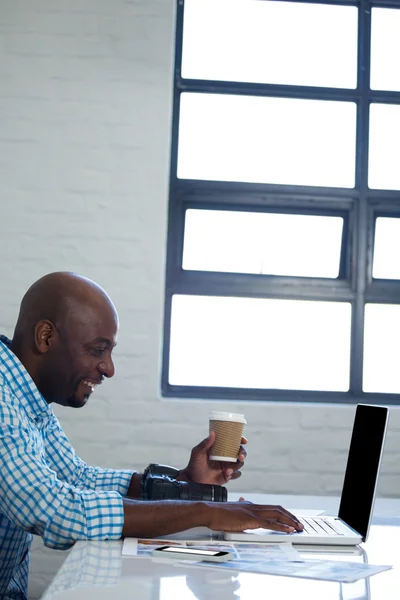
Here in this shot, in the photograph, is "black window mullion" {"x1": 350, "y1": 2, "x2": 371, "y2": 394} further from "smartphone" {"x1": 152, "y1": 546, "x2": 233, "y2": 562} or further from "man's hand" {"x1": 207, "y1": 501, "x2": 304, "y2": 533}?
"smartphone" {"x1": 152, "y1": 546, "x2": 233, "y2": 562}

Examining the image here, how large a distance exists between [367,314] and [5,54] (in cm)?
183

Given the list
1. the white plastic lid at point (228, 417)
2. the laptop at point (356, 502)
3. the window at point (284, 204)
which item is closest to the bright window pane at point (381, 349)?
the window at point (284, 204)

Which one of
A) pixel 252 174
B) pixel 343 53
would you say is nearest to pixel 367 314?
pixel 252 174

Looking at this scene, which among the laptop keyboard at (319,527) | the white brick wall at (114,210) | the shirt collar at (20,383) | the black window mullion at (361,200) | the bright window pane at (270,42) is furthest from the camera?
the bright window pane at (270,42)

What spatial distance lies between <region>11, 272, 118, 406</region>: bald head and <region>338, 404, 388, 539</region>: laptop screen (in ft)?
1.98

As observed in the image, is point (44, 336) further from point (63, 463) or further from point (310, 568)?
point (310, 568)

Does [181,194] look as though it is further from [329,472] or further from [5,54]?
[329,472]

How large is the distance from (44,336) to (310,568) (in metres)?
0.84

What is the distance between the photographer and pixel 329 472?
130 inches

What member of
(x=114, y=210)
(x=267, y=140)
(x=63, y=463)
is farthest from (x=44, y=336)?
(x=267, y=140)

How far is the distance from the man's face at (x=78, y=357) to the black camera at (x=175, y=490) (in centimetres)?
26

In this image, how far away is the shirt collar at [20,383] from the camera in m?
1.77

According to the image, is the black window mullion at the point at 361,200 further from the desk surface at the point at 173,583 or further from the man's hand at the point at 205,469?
the desk surface at the point at 173,583

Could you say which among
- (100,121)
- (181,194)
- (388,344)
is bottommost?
(388,344)
